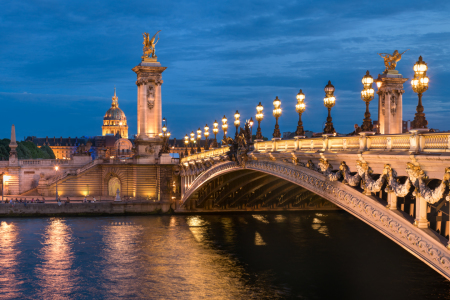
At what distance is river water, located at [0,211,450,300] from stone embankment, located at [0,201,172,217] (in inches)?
174

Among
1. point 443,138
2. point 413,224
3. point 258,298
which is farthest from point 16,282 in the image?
point 443,138

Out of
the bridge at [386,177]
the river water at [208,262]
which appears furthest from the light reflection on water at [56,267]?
the bridge at [386,177]

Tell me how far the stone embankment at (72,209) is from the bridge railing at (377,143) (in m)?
31.9

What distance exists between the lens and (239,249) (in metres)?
38.2

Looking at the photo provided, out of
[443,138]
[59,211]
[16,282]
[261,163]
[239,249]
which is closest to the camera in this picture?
[443,138]

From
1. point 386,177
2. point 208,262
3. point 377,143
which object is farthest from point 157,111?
point 386,177

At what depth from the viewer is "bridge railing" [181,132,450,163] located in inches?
561

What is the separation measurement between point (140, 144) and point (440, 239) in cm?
5536

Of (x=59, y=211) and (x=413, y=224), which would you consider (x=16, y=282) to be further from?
(x=59, y=211)

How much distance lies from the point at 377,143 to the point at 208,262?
19.1 metres

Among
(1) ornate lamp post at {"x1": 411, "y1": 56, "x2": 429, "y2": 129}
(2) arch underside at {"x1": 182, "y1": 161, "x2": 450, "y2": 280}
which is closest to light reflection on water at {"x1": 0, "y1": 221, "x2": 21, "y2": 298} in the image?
(2) arch underside at {"x1": 182, "y1": 161, "x2": 450, "y2": 280}

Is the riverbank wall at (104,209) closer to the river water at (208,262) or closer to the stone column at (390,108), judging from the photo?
the river water at (208,262)

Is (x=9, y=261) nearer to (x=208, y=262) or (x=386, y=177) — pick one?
(x=208, y=262)

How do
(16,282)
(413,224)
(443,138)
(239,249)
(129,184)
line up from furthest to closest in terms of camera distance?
(129,184) → (239,249) → (16,282) → (413,224) → (443,138)
